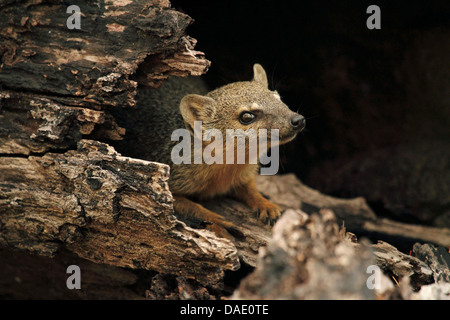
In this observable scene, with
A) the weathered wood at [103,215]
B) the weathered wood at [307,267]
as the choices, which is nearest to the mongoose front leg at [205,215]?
the weathered wood at [103,215]

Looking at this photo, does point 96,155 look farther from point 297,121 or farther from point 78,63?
point 297,121

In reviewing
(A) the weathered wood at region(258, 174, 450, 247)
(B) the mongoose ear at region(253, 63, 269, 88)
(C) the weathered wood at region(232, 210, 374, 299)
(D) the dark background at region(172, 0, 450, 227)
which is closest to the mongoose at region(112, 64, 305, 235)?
(B) the mongoose ear at region(253, 63, 269, 88)

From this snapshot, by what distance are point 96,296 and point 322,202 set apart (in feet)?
11.8

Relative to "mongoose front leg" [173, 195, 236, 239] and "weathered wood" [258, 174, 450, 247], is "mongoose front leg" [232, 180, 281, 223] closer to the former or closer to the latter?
"mongoose front leg" [173, 195, 236, 239]

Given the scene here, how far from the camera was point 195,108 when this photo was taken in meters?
4.80

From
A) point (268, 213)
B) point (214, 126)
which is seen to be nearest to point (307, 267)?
point (214, 126)

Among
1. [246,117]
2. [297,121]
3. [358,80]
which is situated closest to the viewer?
[297,121]

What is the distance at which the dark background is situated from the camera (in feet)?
20.3

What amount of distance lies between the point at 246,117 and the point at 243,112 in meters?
0.07

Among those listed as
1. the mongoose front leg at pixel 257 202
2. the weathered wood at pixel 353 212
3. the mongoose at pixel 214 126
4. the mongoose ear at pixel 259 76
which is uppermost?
the mongoose ear at pixel 259 76

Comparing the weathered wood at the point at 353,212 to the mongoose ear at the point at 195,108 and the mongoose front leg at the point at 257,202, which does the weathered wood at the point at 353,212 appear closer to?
the mongoose front leg at the point at 257,202

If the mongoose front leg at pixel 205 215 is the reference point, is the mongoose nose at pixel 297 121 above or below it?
above

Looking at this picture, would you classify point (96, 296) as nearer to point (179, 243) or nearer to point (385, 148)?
point (179, 243)

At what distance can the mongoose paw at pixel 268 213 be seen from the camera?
5.09m
